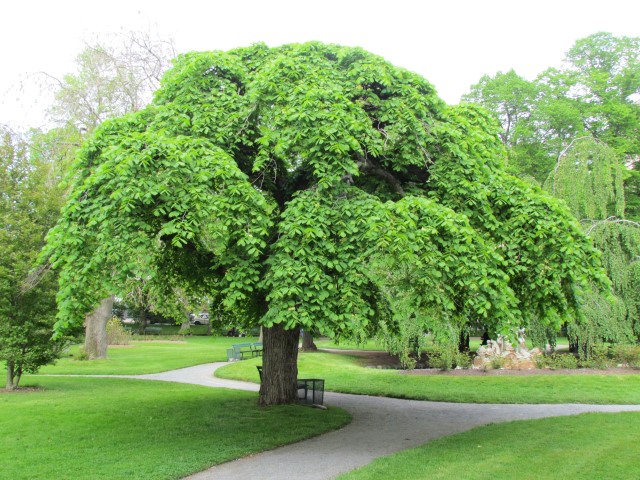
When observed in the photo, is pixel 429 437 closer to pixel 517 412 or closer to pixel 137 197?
pixel 517 412

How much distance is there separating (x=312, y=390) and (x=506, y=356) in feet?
33.4

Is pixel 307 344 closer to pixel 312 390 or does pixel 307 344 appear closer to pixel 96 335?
pixel 96 335

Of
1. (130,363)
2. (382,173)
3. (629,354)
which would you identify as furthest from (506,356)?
(130,363)

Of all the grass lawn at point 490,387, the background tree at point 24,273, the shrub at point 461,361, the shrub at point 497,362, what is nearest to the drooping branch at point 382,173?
the grass lawn at point 490,387

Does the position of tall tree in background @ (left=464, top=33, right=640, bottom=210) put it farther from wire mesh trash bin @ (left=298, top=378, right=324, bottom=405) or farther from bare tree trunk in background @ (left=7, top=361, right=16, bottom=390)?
bare tree trunk in background @ (left=7, top=361, right=16, bottom=390)

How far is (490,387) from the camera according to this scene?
1496 cm

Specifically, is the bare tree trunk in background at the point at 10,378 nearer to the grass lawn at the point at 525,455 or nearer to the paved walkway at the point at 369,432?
the paved walkway at the point at 369,432

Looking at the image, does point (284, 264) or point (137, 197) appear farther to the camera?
point (284, 264)

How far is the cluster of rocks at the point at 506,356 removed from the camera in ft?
60.3

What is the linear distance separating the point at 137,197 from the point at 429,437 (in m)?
6.37

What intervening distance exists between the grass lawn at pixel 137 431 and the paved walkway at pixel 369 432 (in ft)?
1.26

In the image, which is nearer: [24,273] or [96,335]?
[24,273]

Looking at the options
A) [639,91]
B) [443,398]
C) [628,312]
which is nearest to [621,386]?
[628,312]

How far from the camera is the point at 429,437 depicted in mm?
9039
